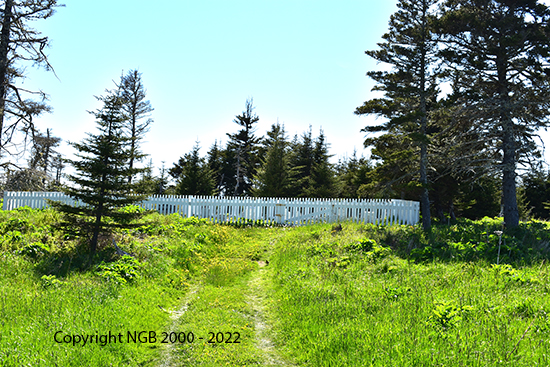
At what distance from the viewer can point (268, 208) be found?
16.7m

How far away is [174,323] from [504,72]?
1491cm

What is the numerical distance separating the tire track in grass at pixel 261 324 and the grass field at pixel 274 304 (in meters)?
0.03

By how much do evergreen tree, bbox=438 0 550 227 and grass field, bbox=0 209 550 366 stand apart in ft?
14.0

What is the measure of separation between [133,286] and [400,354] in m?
5.05

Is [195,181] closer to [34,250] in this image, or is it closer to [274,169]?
[274,169]

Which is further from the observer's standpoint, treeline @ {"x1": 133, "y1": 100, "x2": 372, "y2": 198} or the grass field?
treeline @ {"x1": 133, "y1": 100, "x2": 372, "y2": 198}

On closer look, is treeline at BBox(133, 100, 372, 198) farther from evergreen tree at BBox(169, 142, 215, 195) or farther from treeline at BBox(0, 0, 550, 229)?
treeline at BBox(0, 0, 550, 229)

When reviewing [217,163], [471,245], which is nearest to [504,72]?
[471,245]

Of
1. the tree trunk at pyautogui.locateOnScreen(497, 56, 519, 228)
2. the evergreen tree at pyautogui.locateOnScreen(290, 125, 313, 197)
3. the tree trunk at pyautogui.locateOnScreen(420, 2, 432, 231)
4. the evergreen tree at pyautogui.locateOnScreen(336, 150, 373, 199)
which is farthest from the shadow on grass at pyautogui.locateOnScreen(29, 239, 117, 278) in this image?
the evergreen tree at pyautogui.locateOnScreen(290, 125, 313, 197)

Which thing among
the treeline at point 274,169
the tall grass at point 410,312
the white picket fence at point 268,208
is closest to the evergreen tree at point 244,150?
the treeline at point 274,169

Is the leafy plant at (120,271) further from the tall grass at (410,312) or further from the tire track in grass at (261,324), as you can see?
the tall grass at (410,312)

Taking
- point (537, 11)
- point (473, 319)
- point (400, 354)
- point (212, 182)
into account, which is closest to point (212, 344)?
point (400, 354)

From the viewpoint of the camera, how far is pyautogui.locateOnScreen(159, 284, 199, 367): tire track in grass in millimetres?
4355

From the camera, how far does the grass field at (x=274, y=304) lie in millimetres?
4062
